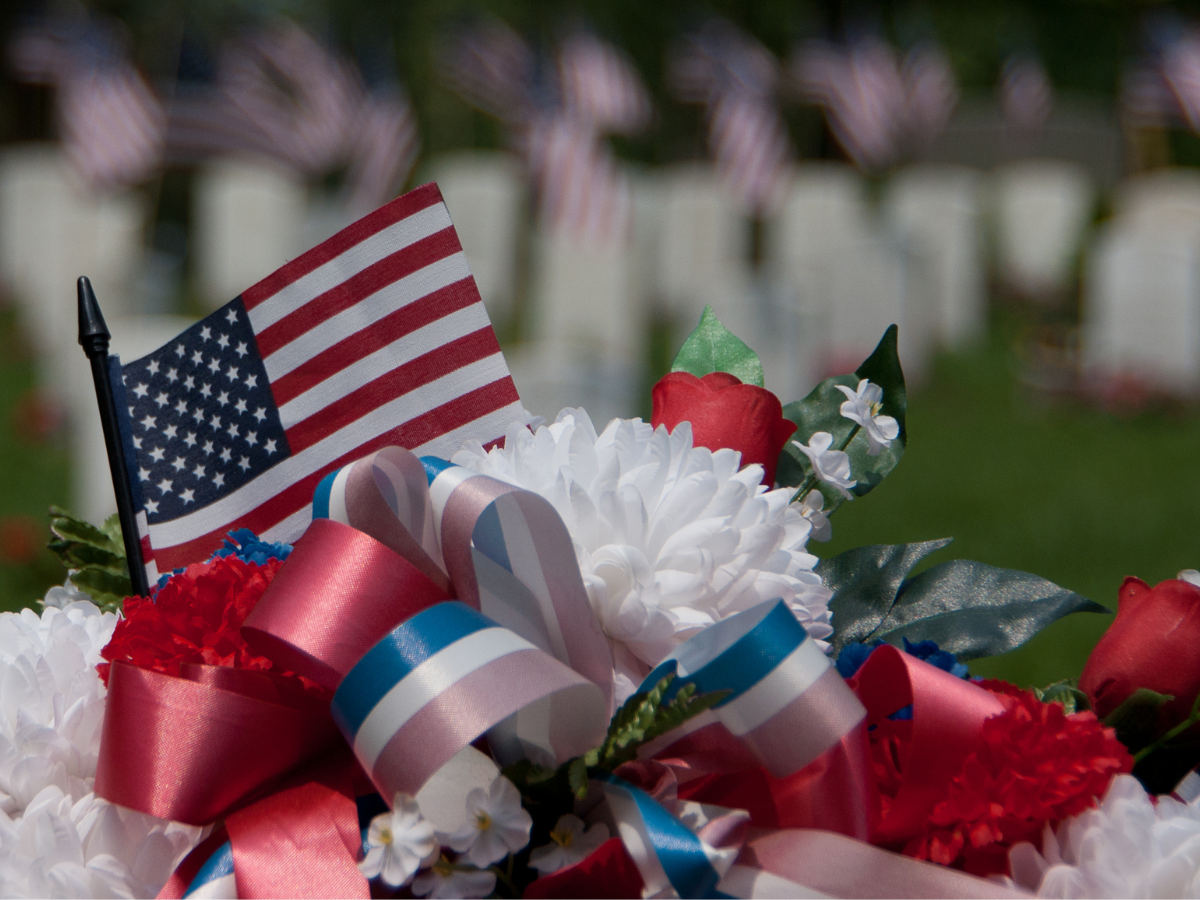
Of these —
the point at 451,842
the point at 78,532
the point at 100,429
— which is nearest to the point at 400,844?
the point at 451,842

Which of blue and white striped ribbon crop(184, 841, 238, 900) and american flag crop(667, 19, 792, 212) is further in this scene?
american flag crop(667, 19, 792, 212)

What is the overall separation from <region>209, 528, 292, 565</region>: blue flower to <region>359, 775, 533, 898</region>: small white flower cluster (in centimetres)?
27

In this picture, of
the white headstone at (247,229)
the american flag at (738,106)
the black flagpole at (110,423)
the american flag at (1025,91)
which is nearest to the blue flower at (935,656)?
the black flagpole at (110,423)

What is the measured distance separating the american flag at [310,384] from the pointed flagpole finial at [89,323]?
41 millimetres

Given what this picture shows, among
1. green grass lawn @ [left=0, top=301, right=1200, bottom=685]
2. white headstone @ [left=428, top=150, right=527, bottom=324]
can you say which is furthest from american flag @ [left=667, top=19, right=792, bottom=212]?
green grass lawn @ [left=0, top=301, right=1200, bottom=685]

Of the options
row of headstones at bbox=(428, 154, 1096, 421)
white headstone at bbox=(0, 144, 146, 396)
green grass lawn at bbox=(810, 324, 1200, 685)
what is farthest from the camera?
white headstone at bbox=(0, 144, 146, 396)

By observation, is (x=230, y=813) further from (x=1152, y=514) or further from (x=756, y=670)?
(x=1152, y=514)

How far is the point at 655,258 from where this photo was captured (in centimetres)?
1198

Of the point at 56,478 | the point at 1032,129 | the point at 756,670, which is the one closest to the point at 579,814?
the point at 756,670

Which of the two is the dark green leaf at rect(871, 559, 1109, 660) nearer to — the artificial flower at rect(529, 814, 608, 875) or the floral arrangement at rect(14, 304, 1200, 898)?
the floral arrangement at rect(14, 304, 1200, 898)

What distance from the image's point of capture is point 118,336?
3.48 meters

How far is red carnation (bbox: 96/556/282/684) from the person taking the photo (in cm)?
72

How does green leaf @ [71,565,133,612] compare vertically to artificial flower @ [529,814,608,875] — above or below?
above

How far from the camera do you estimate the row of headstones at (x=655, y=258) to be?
7562mm
